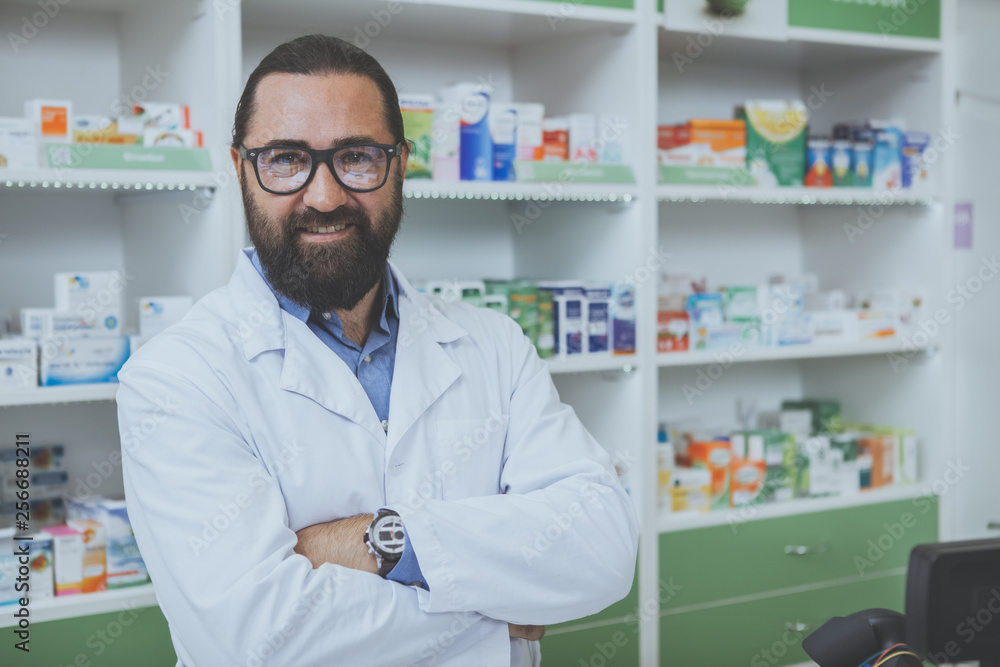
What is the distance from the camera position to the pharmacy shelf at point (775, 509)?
2799 millimetres

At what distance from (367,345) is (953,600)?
1086mm

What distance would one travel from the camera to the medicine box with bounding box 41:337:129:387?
2.02 m

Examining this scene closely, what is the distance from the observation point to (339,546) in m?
1.46

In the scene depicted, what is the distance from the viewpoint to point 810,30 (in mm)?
2924

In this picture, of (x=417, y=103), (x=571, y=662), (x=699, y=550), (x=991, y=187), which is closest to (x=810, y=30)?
(x=991, y=187)

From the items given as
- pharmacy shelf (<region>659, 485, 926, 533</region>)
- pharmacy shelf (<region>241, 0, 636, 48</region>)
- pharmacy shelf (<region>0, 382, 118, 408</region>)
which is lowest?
pharmacy shelf (<region>659, 485, 926, 533</region>)

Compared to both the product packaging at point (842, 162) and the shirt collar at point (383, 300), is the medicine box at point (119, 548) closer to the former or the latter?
the shirt collar at point (383, 300)

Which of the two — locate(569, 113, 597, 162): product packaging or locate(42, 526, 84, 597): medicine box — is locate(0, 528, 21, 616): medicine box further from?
locate(569, 113, 597, 162): product packaging

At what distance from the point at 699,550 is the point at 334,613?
170 centimetres

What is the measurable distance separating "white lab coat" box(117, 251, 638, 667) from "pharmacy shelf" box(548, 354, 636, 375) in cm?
75

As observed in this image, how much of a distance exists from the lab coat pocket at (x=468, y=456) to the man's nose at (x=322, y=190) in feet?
1.34

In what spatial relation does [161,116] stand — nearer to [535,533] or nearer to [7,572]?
[7,572]

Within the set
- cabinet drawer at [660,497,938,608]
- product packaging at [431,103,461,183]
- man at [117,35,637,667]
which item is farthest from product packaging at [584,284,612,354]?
man at [117,35,637,667]

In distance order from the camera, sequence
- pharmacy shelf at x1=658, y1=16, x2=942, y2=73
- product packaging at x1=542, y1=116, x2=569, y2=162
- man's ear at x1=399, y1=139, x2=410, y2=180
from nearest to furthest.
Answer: man's ear at x1=399, y1=139, x2=410, y2=180 → product packaging at x1=542, y1=116, x2=569, y2=162 → pharmacy shelf at x1=658, y1=16, x2=942, y2=73
